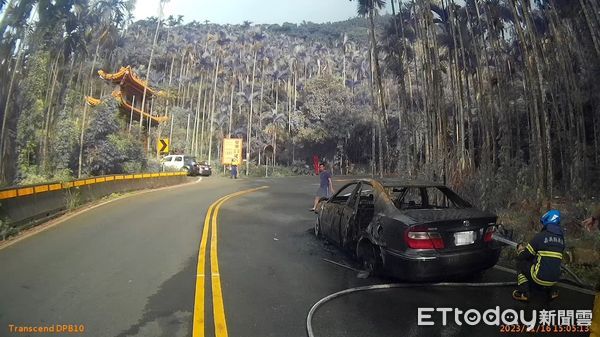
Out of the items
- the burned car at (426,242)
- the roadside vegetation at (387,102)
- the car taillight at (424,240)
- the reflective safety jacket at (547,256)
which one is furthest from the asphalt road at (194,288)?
the roadside vegetation at (387,102)

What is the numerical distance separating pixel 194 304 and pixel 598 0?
12.3 metres

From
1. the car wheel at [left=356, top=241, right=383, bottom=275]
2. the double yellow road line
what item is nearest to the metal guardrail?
the double yellow road line

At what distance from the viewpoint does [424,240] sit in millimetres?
5301

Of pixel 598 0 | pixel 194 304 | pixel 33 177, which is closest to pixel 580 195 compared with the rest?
pixel 598 0

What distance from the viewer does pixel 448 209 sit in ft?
20.1

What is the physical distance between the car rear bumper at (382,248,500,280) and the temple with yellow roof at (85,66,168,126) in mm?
33752

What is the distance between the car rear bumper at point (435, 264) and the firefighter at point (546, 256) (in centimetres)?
68

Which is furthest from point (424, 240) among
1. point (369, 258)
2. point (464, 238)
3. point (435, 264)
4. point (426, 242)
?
point (369, 258)

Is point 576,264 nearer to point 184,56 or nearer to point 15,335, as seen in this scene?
point 15,335

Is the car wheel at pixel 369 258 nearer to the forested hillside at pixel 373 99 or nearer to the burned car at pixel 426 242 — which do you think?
the burned car at pixel 426 242

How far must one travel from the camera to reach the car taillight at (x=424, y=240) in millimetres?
5301

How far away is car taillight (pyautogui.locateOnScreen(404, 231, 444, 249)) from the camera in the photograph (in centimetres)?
530

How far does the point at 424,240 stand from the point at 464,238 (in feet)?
1.83

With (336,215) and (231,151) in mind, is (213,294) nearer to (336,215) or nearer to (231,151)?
A: (336,215)
